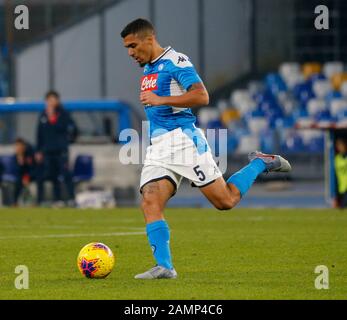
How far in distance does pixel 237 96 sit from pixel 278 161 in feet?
75.1

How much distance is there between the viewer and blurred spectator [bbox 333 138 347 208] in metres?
23.0

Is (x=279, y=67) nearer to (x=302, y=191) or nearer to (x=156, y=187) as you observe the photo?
(x=302, y=191)

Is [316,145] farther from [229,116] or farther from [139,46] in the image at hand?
[139,46]

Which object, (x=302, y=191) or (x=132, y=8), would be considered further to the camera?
(x=132, y=8)

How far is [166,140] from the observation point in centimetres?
1107

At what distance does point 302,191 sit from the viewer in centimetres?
2952

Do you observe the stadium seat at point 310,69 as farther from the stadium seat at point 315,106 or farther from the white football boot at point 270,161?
the white football boot at point 270,161

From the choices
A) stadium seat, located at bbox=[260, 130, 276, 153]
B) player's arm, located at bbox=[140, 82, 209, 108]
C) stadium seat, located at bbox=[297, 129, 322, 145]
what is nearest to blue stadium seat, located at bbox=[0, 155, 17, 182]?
stadium seat, located at bbox=[260, 130, 276, 153]

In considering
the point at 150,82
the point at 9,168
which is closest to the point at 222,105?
the point at 9,168

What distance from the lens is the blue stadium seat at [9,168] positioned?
82.1 ft

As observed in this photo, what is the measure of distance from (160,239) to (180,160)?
28.4 inches

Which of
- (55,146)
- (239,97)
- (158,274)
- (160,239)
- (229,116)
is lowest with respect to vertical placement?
(158,274)

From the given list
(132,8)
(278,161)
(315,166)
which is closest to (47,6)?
(132,8)

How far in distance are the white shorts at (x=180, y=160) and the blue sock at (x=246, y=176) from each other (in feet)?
1.29
